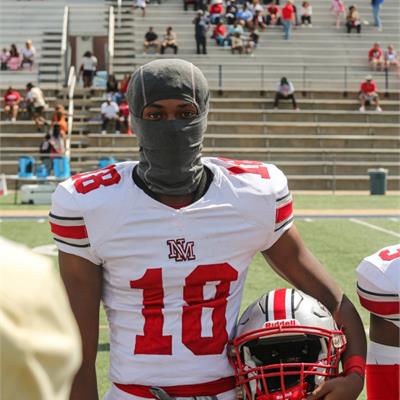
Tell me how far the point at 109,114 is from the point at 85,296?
63.4 feet

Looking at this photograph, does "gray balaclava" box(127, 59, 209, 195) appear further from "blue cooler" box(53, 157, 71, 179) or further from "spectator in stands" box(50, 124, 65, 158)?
"spectator in stands" box(50, 124, 65, 158)

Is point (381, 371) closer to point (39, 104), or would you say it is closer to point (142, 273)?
point (142, 273)

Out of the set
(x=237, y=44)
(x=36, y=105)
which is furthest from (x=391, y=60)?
(x=36, y=105)

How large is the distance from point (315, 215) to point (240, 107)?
10.3 m

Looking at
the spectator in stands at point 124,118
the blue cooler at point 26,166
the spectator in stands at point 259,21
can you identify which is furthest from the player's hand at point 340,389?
the spectator in stands at point 259,21

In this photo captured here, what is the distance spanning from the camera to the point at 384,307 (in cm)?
238

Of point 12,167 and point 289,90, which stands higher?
point 289,90

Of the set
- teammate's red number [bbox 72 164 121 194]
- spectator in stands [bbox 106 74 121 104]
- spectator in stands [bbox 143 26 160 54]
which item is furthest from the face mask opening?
spectator in stands [bbox 143 26 160 54]

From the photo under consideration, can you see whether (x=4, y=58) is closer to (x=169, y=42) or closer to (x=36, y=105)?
(x=36, y=105)

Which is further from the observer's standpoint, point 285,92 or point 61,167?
point 285,92

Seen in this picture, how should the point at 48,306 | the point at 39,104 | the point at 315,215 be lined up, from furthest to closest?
A: 1. the point at 39,104
2. the point at 315,215
3. the point at 48,306

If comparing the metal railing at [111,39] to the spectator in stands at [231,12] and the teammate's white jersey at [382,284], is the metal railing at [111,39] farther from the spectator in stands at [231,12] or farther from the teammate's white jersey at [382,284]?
the teammate's white jersey at [382,284]

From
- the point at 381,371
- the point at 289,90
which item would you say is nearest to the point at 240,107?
the point at 289,90

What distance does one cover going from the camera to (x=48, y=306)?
904 millimetres
